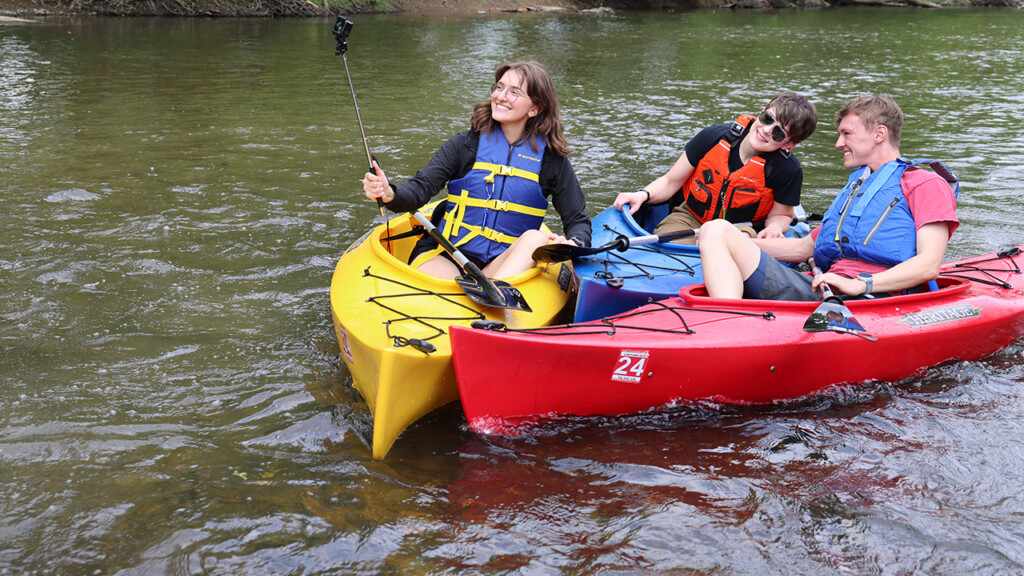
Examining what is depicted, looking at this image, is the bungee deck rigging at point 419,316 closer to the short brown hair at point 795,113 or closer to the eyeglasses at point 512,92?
the eyeglasses at point 512,92

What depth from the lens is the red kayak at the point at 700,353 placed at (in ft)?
9.86

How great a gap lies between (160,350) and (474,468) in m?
1.66

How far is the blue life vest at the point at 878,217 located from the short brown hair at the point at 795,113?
37 cm

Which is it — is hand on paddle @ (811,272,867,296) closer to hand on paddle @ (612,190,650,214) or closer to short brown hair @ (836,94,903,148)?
short brown hair @ (836,94,903,148)

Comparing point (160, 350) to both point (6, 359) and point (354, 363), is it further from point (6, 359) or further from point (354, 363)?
point (354, 363)

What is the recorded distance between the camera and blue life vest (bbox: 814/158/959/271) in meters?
3.64

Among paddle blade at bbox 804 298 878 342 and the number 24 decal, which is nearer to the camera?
the number 24 decal

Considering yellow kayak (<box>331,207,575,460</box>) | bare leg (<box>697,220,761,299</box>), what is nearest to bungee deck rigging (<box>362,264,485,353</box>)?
yellow kayak (<box>331,207,575,460</box>)

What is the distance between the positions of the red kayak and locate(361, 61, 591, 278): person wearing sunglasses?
77cm

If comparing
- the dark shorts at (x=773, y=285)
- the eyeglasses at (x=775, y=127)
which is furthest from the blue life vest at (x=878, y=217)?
the eyeglasses at (x=775, y=127)

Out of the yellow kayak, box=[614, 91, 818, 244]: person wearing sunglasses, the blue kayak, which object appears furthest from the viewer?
box=[614, 91, 818, 244]: person wearing sunglasses

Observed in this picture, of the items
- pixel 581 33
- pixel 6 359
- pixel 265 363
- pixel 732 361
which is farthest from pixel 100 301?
pixel 581 33

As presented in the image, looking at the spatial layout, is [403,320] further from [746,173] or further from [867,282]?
[746,173]

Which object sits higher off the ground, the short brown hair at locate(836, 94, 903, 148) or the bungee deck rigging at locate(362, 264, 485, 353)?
the short brown hair at locate(836, 94, 903, 148)
